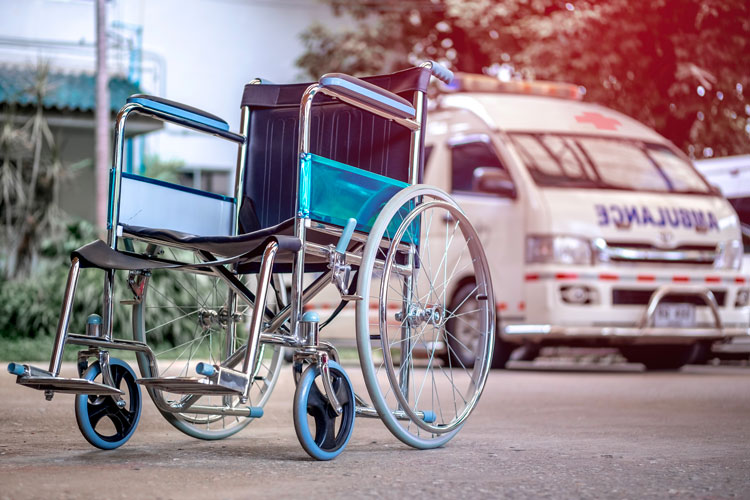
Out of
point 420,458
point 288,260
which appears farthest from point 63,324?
point 420,458

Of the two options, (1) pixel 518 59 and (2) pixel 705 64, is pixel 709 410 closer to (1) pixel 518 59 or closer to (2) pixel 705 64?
(2) pixel 705 64

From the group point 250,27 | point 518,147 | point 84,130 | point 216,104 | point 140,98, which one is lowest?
point 140,98

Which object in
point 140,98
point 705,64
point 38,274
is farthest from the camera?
point 705,64

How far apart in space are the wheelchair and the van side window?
522 centimetres

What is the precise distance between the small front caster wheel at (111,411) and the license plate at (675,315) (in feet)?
20.2

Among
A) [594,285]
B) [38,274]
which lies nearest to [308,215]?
[594,285]

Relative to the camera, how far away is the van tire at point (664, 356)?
37.0ft

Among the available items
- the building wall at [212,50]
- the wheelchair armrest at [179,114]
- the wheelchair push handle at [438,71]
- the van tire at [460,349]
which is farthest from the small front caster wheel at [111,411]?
the building wall at [212,50]

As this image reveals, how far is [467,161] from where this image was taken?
10.7 m

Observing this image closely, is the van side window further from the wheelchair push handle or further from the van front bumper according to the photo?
the wheelchair push handle

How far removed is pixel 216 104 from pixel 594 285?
47.3 feet

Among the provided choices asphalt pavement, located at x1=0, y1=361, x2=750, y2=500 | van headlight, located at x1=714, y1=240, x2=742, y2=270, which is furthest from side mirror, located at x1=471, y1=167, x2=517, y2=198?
asphalt pavement, located at x1=0, y1=361, x2=750, y2=500

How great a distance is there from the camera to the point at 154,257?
462 cm

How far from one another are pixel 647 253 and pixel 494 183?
4.46 ft
